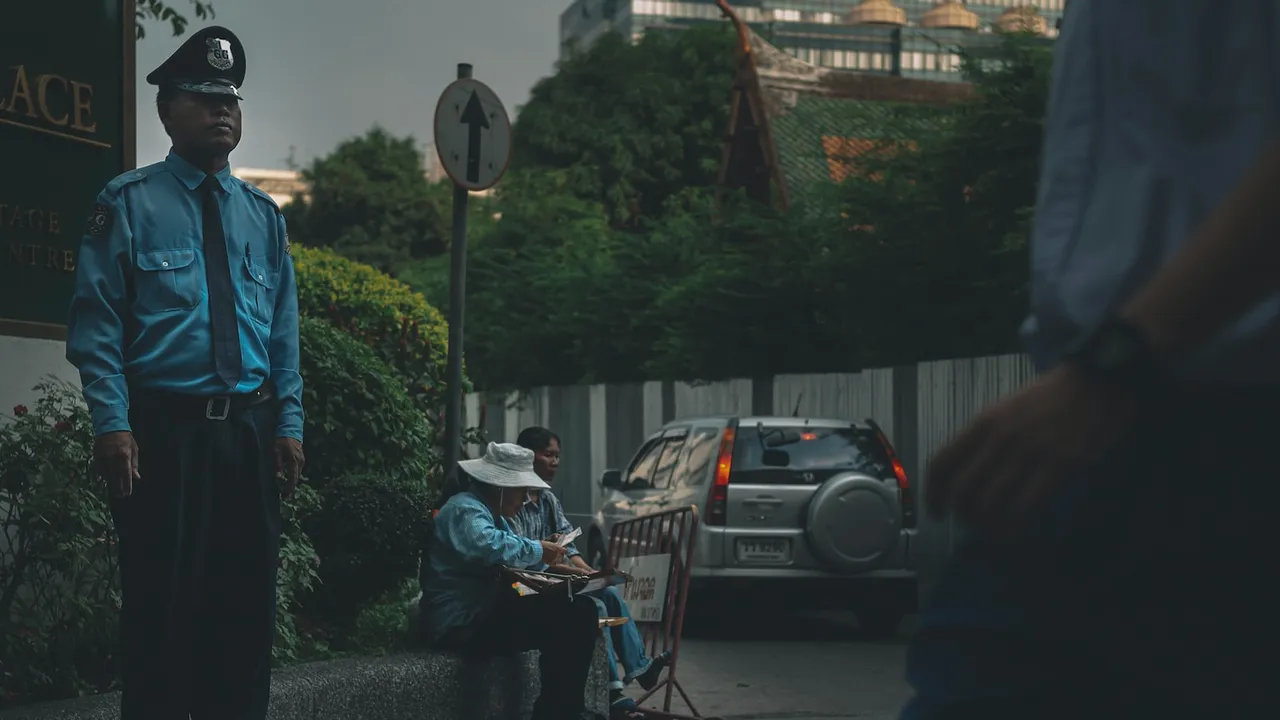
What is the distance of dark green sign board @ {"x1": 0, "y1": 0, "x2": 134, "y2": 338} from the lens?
694 centimetres

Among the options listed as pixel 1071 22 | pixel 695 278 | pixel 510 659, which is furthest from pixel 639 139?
pixel 1071 22

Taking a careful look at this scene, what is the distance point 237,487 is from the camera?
15.8ft

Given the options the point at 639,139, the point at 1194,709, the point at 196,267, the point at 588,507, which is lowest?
the point at 588,507

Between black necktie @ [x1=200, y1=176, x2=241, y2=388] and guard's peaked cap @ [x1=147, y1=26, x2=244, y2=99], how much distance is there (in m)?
0.24

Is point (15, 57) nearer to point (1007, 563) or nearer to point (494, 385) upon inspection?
point (1007, 563)

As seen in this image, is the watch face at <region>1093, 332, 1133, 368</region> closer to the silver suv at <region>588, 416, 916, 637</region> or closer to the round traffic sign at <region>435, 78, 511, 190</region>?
the round traffic sign at <region>435, 78, 511, 190</region>

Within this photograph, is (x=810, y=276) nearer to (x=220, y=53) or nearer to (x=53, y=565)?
(x=53, y=565)

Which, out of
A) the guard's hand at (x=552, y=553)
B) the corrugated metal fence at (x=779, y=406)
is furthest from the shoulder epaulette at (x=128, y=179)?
the corrugated metal fence at (x=779, y=406)

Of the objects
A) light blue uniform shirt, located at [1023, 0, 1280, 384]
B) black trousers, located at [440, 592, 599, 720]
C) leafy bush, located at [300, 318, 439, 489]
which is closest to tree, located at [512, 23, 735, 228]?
leafy bush, located at [300, 318, 439, 489]

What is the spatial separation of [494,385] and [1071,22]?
31464 millimetres

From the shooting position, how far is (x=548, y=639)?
750 centimetres

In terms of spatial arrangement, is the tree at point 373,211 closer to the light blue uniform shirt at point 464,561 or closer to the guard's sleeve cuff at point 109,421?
the light blue uniform shirt at point 464,561

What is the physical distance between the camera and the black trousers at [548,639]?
7418 millimetres

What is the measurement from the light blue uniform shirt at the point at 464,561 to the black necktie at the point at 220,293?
279 centimetres
